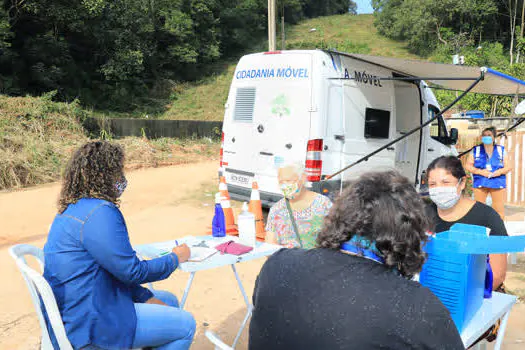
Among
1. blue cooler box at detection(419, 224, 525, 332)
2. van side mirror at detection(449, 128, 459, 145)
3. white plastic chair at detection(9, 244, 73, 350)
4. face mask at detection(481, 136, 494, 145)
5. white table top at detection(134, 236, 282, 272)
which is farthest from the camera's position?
van side mirror at detection(449, 128, 459, 145)

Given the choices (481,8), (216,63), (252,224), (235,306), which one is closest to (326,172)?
(235,306)

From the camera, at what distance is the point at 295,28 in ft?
200

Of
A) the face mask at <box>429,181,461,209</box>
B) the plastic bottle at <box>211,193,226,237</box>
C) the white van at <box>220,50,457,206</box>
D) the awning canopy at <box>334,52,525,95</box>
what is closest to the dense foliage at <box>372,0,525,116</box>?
the awning canopy at <box>334,52,525,95</box>

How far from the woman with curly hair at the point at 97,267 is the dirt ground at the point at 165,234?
4.41ft

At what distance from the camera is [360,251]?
1.29 metres

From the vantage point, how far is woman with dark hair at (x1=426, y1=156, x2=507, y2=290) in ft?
8.55

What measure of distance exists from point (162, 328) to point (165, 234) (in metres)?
4.48

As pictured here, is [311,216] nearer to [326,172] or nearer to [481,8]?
[326,172]

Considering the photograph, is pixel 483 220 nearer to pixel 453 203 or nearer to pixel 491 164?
pixel 453 203

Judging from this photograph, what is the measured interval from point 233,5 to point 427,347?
50.7 m

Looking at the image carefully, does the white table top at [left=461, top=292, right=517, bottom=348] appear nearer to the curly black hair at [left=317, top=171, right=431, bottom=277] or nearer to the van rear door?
the curly black hair at [left=317, top=171, right=431, bottom=277]

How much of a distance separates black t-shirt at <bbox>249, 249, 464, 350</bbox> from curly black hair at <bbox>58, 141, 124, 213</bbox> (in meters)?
1.20

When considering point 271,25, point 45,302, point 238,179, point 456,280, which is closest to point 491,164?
point 238,179

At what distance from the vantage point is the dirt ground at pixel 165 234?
3.60 meters
